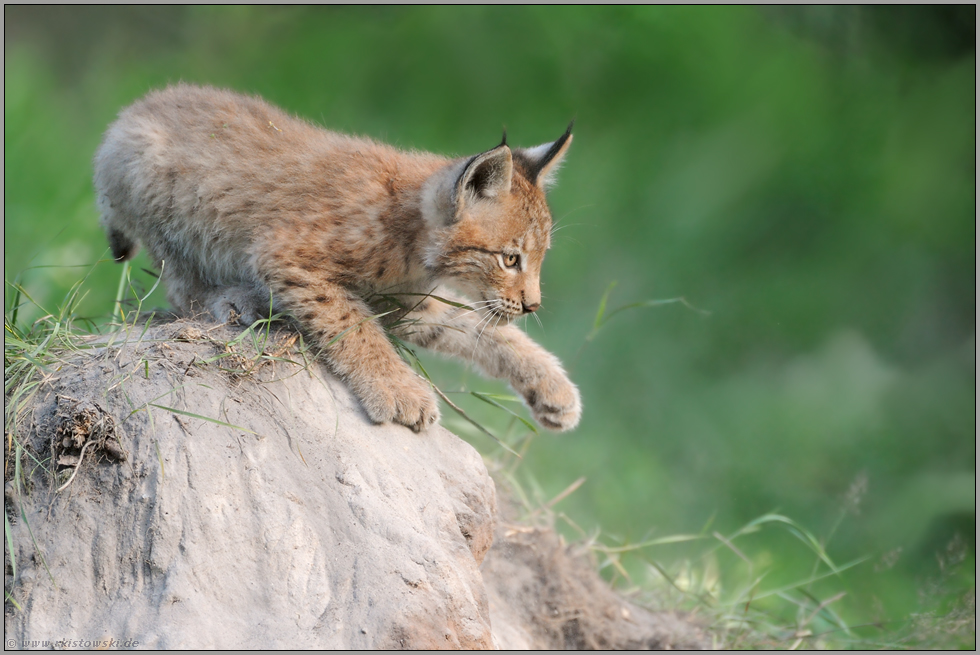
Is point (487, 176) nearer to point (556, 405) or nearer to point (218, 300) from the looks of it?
point (556, 405)

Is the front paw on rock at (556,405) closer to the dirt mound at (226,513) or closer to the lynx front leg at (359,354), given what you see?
the lynx front leg at (359,354)

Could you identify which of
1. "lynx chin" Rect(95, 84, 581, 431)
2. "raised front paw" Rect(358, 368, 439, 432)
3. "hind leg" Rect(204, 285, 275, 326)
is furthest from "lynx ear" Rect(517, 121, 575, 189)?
"hind leg" Rect(204, 285, 275, 326)

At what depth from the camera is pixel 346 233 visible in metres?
3.96

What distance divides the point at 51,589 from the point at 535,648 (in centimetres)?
239

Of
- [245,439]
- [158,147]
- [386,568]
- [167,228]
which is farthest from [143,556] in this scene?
[158,147]

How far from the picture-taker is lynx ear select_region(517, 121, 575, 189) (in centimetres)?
429

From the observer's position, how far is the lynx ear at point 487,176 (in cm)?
374

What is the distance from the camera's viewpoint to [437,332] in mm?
4520

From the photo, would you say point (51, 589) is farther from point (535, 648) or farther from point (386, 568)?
point (535, 648)

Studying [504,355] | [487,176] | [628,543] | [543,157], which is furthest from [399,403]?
[628,543]

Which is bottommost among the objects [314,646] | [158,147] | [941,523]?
[941,523]

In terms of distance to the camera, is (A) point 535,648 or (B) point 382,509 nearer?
(B) point 382,509

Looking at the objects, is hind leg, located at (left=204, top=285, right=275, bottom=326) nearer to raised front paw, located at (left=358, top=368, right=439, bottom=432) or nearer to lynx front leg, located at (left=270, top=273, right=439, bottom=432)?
lynx front leg, located at (left=270, top=273, right=439, bottom=432)

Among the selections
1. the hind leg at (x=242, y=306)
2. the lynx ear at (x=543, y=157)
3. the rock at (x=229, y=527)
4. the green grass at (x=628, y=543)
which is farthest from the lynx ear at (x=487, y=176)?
the rock at (x=229, y=527)
